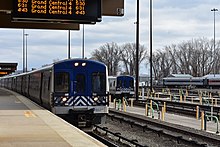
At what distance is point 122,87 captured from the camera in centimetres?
4238

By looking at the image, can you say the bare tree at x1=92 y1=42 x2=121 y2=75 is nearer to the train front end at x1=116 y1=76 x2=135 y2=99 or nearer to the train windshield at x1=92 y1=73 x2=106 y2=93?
the train front end at x1=116 y1=76 x2=135 y2=99

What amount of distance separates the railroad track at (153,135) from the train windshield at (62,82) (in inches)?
88.9

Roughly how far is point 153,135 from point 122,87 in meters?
25.7

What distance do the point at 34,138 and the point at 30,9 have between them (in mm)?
4905

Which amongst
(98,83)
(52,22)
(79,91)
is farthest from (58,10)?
(98,83)

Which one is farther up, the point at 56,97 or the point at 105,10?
the point at 105,10

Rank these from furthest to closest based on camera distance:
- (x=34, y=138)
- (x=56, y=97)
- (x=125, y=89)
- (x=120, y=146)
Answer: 1. (x=125, y=89)
2. (x=56, y=97)
3. (x=120, y=146)
4. (x=34, y=138)

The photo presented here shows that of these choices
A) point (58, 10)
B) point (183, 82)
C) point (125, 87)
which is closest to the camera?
point (58, 10)

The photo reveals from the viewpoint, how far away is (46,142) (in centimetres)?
1014

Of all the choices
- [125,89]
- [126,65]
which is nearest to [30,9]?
[125,89]

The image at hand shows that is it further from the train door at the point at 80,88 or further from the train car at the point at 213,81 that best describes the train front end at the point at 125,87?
the train car at the point at 213,81

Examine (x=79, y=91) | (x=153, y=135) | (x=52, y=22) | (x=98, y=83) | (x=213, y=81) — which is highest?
(x=52, y=22)

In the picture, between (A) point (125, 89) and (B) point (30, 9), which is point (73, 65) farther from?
(A) point (125, 89)

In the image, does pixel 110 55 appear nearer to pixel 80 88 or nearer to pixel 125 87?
pixel 125 87
